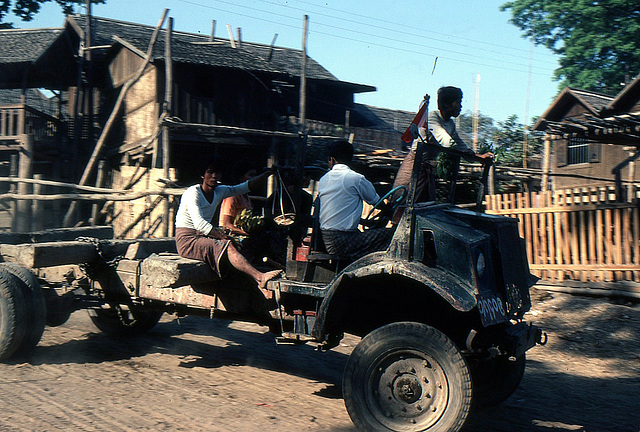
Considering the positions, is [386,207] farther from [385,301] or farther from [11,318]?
[11,318]

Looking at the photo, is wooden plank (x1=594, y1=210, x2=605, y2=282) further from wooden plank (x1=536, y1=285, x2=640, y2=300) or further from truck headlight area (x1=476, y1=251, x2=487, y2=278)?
truck headlight area (x1=476, y1=251, x2=487, y2=278)

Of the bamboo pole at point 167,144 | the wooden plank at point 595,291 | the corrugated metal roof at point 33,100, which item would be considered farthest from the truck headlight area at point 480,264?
the corrugated metal roof at point 33,100

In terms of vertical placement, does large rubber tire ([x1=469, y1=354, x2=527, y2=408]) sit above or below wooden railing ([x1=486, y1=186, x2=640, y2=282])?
below

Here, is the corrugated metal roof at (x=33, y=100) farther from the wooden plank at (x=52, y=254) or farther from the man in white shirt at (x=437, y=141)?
the man in white shirt at (x=437, y=141)

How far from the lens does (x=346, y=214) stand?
16.3 ft

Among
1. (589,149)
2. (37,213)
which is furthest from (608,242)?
(589,149)

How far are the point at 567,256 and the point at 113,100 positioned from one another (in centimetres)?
1952

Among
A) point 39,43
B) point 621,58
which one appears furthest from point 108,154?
point 621,58

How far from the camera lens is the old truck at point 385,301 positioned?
414 cm

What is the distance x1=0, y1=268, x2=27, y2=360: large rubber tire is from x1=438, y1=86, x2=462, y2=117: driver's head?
14.3ft

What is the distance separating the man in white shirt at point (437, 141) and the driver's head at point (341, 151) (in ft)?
1.68

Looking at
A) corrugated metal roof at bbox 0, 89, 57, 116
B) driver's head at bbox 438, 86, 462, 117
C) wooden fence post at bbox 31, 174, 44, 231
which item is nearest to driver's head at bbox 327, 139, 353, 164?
driver's head at bbox 438, 86, 462, 117

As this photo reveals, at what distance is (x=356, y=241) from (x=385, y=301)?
1.73ft

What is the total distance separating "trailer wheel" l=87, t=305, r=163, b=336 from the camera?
23.4 ft
